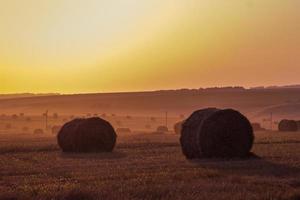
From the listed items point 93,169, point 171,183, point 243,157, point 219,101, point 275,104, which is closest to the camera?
point 171,183

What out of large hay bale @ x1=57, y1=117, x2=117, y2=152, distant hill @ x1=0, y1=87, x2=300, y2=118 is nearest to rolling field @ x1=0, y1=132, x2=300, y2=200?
large hay bale @ x1=57, y1=117, x2=117, y2=152

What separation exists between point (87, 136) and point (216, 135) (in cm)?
606

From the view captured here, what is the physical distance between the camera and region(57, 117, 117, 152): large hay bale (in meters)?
24.2

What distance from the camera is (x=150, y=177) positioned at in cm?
1400

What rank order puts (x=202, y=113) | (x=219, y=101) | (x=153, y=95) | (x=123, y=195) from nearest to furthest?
1. (x=123, y=195)
2. (x=202, y=113)
3. (x=219, y=101)
4. (x=153, y=95)

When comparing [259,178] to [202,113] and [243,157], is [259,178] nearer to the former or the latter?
[243,157]

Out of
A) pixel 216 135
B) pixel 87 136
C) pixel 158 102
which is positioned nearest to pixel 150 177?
pixel 216 135

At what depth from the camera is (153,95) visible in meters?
136

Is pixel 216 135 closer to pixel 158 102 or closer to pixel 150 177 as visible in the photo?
pixel 150 177

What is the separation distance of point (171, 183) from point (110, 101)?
124m

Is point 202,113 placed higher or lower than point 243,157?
higher

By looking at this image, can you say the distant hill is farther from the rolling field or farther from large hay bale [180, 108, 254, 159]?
the rolling field

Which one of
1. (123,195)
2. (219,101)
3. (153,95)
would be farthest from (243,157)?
(153,95)

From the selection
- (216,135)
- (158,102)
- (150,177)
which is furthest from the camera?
(158,102)
